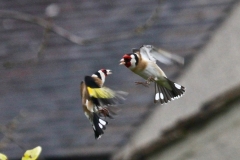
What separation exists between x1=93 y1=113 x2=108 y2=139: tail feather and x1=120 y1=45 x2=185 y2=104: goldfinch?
0.64 ft

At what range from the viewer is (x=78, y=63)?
9.12 m

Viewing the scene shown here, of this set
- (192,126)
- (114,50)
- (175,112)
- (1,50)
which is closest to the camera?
(192,126)

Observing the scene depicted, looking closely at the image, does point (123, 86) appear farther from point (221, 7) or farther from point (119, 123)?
point (221, 7)

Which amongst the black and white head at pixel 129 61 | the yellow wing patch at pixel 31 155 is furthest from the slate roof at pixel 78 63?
the black and white head at pixel 129 61

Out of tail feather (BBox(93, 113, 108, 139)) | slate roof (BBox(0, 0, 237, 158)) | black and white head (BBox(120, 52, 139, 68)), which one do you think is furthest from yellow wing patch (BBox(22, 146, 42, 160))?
slate roof (BBox(0, 0, 237, 158))

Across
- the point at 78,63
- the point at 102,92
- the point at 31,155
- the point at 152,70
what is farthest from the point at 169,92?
the point at 78,63

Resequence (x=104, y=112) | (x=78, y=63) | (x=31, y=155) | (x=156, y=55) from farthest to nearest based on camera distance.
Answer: (x=78, y=63)
(x=31, y=155)
(x=156, y=55)
(x=104, y=112)

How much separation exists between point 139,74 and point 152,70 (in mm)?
54

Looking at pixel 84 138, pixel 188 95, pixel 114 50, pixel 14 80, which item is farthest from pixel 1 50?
pixel 188 95

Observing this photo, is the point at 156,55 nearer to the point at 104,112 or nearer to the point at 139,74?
the point at 139,74

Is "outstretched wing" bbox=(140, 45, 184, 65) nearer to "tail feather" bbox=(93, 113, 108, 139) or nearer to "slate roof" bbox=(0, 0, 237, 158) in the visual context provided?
"tail feather" bbox=(93, 113, 108, 139)

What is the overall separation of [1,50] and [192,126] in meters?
3.49

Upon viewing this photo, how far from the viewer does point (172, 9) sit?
379 inches

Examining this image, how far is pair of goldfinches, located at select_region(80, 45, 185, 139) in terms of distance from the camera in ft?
7.22
